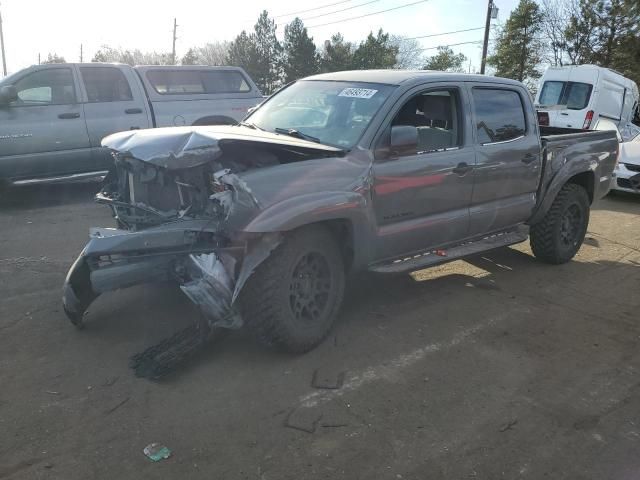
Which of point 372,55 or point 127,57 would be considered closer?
point 372,55

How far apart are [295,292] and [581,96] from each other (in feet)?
50.5

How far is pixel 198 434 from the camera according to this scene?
3021 mm

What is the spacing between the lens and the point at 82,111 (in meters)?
8.27

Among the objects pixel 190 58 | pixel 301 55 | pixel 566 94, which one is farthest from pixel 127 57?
pixel 566 94

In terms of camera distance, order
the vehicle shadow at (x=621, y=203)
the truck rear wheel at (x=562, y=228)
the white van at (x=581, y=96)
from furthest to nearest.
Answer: the white van at (x=581, y=96)
the vehicle shadow at (x=621, y=203)
the truck rear wheel at (x=562, y=228)

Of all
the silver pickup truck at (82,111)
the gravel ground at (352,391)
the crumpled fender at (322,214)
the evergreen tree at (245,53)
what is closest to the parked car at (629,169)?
the gravel ground at (352,391)

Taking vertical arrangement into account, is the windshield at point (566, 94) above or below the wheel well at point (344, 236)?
above

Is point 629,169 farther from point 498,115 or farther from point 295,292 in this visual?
point 295,292

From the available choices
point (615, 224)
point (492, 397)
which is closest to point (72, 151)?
point (492, 397)

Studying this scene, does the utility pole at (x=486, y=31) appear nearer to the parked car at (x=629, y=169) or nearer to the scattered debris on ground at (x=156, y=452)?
the parked car at (x=629, y=169)

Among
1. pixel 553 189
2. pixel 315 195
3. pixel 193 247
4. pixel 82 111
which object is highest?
pixel 82 111

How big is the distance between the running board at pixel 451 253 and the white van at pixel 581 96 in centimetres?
1140

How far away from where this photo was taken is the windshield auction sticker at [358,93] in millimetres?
4477

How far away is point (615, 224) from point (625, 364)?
5.26m
